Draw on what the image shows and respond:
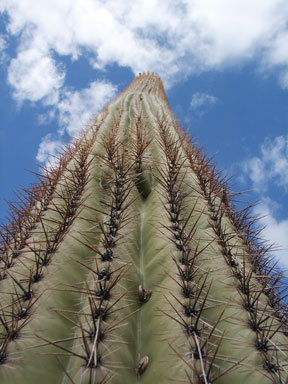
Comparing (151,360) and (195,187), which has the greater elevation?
(195,187)

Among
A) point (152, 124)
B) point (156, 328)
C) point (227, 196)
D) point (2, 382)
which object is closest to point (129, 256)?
point (156, 328)

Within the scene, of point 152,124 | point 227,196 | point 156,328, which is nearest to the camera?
point 156,328

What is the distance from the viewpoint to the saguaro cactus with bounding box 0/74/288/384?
1.77m

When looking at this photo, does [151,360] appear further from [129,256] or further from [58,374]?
[129,256]

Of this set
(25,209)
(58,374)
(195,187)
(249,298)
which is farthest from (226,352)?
(25,209)

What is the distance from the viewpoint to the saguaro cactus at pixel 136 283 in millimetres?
1767

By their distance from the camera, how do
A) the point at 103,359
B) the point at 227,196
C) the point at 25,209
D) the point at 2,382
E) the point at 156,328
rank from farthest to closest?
the point at 227,196 < the point at 25,209 < the point at 156,328 < the point at 103,359 < the point at 2,382

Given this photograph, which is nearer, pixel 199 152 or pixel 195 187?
pixel 195 187

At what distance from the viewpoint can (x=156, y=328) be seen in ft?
6.82

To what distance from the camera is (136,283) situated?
2.41 meters

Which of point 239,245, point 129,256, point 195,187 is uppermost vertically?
point 195,187

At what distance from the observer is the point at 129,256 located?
2.53 metres

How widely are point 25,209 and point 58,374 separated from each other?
1.73 metres

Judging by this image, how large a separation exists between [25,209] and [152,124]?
241 cm
